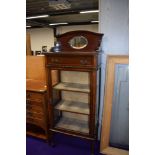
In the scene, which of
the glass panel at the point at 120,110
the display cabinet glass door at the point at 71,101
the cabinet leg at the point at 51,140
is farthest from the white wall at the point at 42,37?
the glass panel at the point at 120,110

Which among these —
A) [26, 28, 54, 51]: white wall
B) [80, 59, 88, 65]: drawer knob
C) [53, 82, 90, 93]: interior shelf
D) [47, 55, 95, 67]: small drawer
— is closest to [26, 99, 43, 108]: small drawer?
[53, 82, 90, 93]: interior shelf

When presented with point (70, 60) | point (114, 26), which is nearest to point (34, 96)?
point (70, 60)

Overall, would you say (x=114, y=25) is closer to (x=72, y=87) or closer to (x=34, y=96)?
(x=72, y=87)

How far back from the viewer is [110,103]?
76.4 inches

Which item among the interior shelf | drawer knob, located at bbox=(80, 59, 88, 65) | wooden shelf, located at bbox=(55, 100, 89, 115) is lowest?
wooden shelf, located at bbox=(55, 100, 89, 115)

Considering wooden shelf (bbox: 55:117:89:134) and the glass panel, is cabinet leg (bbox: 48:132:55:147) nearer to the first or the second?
wooden shelf (bbox: 55:117:89:134)

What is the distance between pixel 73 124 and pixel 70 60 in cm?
96

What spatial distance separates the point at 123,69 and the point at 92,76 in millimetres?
363

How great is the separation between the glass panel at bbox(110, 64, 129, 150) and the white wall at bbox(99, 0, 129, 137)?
283mm

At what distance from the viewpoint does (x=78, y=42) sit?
198 centimetres

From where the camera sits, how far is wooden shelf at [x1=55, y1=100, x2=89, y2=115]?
2105 millimetres

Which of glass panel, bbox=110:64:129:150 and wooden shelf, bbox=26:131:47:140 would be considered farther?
wooden shelf, bbox=26:131:47:140
